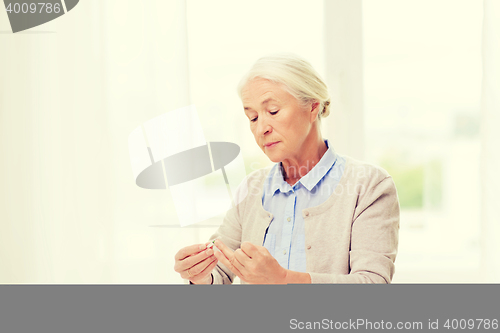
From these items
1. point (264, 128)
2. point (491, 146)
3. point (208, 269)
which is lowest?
point (208, 269)

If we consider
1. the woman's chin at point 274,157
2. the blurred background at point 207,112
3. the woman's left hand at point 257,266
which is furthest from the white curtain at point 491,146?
the woman's left hand at point 257,266

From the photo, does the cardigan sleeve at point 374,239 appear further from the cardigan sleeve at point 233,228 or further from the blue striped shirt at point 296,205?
the cardigan sleeve at point 233,228

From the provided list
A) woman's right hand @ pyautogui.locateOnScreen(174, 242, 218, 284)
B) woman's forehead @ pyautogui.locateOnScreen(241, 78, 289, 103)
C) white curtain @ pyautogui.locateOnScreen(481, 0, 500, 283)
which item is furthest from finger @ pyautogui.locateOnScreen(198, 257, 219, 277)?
white curtain @ pyautogui.locateOnScreen(481, 0, 500, 283)

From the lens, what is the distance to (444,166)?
106 centimetres

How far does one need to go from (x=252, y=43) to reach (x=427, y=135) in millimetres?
530

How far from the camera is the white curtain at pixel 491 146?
3.33ft

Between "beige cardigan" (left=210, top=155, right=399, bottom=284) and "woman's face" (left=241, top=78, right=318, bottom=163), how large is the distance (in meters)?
0.12

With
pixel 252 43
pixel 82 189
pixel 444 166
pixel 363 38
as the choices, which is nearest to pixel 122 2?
pixel 252 43

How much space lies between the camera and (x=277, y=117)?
0.74m

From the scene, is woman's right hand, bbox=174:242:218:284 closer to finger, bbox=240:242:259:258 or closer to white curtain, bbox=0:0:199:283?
finger, bbox=240:242:259:258

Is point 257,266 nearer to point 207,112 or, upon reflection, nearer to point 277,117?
point 277,117

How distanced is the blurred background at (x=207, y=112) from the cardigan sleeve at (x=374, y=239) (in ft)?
1.06

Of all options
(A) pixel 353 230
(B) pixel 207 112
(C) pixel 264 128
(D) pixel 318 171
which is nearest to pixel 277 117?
(C) pixel 264 128

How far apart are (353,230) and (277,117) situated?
0.25m
